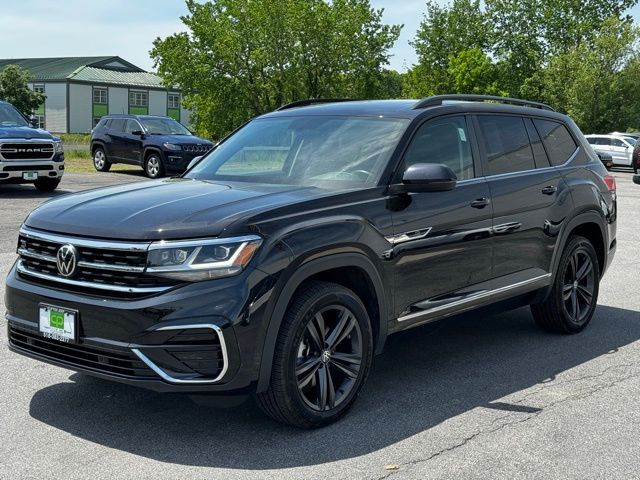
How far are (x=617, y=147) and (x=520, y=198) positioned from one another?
36704mm

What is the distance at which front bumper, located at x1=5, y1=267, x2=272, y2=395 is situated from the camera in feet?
13.5

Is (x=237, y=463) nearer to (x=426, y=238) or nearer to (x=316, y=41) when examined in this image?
(x=426, y=238)

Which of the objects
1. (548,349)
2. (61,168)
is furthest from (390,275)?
(61,168)

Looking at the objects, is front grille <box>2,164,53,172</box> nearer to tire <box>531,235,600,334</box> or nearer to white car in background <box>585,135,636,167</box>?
tire <box>531,235,600,334</box>

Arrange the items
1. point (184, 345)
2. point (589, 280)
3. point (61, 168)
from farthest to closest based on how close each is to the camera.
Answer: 1. point (61, 168)
2. point (589, 280)
3. point (184, 345)

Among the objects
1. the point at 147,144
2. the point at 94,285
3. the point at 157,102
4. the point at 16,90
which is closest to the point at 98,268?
the point at 94,285

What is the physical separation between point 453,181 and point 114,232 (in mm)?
2005

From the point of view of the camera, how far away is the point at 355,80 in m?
55.7

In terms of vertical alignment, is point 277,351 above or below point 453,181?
below

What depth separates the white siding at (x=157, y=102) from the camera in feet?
346

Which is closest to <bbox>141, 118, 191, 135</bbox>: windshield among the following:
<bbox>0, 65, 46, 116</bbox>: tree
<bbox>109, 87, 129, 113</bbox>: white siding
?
<bbox>0, 65, 46, 116</bbox>: tree

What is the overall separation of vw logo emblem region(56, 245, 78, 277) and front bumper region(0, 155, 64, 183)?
13.9m

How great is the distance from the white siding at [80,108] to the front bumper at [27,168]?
8258cm

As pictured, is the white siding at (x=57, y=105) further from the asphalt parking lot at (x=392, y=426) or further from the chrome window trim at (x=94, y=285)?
the chrome window trim at (x=94, y=285)
